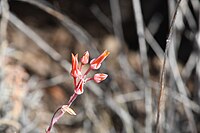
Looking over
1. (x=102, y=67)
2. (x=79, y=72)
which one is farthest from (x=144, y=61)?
(x=79, y=72)

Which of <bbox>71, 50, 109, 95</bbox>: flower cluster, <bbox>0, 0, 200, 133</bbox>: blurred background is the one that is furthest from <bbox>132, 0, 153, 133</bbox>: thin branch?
<bbox>71, 50, 109, 95</bbox>: flower cluster

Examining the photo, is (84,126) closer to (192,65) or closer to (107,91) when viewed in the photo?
(107,91)

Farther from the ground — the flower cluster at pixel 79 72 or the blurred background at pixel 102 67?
the blurred background at pixel 102 67

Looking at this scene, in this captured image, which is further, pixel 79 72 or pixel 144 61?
pixel 144 61

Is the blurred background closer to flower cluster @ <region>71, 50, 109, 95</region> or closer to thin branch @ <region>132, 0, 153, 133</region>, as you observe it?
thin branch @ <region>132, 0, 153, 133</region>

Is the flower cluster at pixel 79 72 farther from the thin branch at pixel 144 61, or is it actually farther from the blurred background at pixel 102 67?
the thin branch at pixel 144 61

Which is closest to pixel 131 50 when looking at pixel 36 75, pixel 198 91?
pixel 36 75

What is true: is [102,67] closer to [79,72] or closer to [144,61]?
[144,61]

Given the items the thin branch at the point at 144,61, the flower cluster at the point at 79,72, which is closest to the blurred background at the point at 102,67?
the thin branch at the point at 144,61
